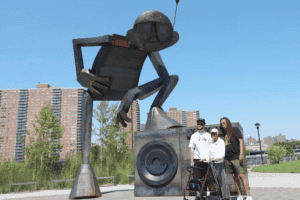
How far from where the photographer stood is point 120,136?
2334cm

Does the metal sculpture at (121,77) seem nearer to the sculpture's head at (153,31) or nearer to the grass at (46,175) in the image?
the sculpture's head at (153,31)

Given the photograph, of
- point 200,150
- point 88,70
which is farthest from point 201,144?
point 88,70

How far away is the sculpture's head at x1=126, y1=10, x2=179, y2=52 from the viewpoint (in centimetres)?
618

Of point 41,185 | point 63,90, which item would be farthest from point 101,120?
point 63,90

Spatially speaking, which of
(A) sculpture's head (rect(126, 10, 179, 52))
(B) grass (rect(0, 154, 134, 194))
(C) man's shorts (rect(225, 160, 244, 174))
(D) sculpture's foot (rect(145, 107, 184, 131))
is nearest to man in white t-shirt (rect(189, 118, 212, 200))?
(C) man's shorts (rect(225, 160, 244, 174))

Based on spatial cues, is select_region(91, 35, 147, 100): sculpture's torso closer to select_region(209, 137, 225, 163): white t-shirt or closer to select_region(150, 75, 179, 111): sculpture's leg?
select_region(150, 75, 179, 111): sculpture's leg

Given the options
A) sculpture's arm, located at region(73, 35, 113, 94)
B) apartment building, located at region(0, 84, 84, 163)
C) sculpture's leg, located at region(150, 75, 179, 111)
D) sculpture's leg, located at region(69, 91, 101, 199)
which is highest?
apartment building, located at region(0, 84, 84, 163)

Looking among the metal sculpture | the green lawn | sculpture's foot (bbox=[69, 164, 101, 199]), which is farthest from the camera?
the green lawn

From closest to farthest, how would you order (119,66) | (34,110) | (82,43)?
(82,43) < (119,66) < (34,110)

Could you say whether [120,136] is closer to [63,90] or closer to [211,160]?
[211,160]

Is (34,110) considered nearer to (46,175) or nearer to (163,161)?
(46,175)

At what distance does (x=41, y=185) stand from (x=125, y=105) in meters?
10.5

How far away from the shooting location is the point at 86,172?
738 centimetres

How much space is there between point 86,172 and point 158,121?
283cm
